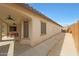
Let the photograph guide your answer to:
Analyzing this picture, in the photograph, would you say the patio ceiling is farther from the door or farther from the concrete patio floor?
the concrete patio floor

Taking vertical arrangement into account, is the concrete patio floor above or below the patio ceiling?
below

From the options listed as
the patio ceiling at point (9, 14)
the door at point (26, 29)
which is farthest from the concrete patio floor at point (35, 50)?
the patio ceiling at point (9, 14)

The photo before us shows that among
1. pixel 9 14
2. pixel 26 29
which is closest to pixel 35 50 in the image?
pixel 26 29

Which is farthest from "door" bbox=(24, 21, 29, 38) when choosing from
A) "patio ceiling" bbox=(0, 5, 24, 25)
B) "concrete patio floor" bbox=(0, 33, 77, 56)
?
"concrete patio floor" bbox=(0, 33, 77, 56)

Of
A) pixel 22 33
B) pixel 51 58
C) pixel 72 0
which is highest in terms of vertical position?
pixel 72 0

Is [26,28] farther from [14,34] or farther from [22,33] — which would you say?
[14,34]

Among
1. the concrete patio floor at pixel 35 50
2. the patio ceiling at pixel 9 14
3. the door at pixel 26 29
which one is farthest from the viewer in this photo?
the door at pixel 26 29

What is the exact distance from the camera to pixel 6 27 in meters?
11.8

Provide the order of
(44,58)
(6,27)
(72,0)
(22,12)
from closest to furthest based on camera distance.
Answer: (72,0) → (44,58) → (22,12) → (6,27)

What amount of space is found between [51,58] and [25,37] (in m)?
4.78

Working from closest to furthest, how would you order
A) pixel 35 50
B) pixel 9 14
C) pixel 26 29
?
pixel 35 50 < pixel 9 14 < pixel 26 29

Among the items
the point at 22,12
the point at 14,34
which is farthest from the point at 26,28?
the point at 14,34

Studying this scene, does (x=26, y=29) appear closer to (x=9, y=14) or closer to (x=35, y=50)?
(x=9, y=14)

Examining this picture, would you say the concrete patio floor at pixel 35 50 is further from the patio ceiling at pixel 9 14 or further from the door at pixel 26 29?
the patio ceiling at pixel 9 14
